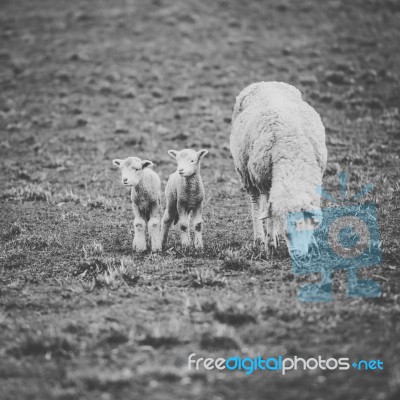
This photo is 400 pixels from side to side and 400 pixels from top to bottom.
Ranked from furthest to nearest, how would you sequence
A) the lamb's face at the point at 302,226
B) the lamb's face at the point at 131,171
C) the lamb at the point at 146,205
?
1. the lamb at the point at 146,205
2. the lamb's face at the point at 131,171
3. the lamb's face at the point at 302,226

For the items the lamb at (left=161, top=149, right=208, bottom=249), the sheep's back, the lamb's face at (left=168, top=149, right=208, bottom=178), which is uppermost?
the sheep's back

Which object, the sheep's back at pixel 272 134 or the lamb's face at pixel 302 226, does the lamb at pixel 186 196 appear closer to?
the sheep's back at pixel 272 134

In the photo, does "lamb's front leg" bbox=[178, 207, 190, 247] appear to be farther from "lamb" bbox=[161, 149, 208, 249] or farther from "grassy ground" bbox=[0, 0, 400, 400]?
"grassy ground" bbox=[0, 0, 400, 400]

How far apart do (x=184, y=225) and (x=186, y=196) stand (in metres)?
0.50

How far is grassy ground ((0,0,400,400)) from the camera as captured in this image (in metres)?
4.34

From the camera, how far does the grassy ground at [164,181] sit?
171 inches

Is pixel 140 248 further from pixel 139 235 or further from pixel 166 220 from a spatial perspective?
pixel 166 220

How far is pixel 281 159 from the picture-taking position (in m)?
6.49

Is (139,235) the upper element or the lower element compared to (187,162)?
lower
